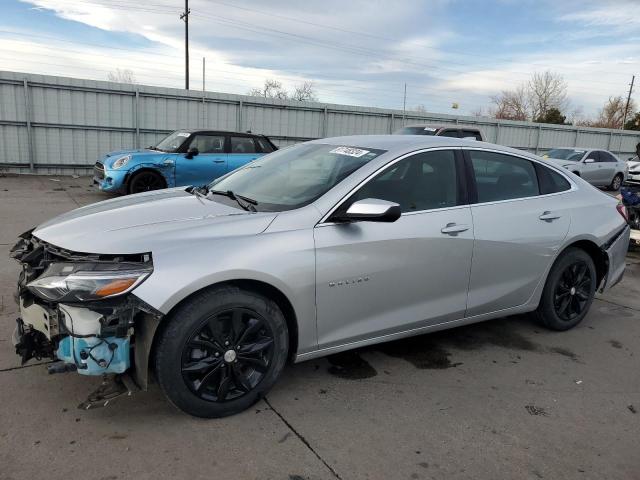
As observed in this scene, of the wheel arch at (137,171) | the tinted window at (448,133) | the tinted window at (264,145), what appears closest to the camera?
the wheel arch at (137,171)

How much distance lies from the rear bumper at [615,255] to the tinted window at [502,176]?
1010 mm

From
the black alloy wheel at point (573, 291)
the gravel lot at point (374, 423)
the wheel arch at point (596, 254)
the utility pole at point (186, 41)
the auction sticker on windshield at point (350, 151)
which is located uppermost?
the utility pole at point (186, 41)

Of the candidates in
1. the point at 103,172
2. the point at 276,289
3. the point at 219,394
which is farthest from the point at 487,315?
the point at 103,172

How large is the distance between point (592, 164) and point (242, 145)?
12.2 meters

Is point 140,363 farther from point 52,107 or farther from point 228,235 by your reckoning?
point 52,107

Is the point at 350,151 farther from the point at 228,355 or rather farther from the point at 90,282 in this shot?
the point at 90,282

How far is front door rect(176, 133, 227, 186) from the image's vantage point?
1064 centimetres

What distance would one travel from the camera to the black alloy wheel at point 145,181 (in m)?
10.2

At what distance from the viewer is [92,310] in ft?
8.46

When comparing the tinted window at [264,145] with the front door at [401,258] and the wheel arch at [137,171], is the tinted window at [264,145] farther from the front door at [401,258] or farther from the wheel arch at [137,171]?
the front door at [401,258]

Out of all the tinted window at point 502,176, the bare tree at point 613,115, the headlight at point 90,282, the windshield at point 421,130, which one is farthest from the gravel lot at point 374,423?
the bare tree at point 613,115

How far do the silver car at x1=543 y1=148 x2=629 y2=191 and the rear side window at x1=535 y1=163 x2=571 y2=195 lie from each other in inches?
511

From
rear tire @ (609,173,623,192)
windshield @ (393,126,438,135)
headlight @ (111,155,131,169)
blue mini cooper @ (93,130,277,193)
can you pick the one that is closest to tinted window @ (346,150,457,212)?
blue mini cooper @ (93,130,277,193)

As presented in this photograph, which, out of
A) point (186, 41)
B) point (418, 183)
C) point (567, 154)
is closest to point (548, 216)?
point (418, 183)
